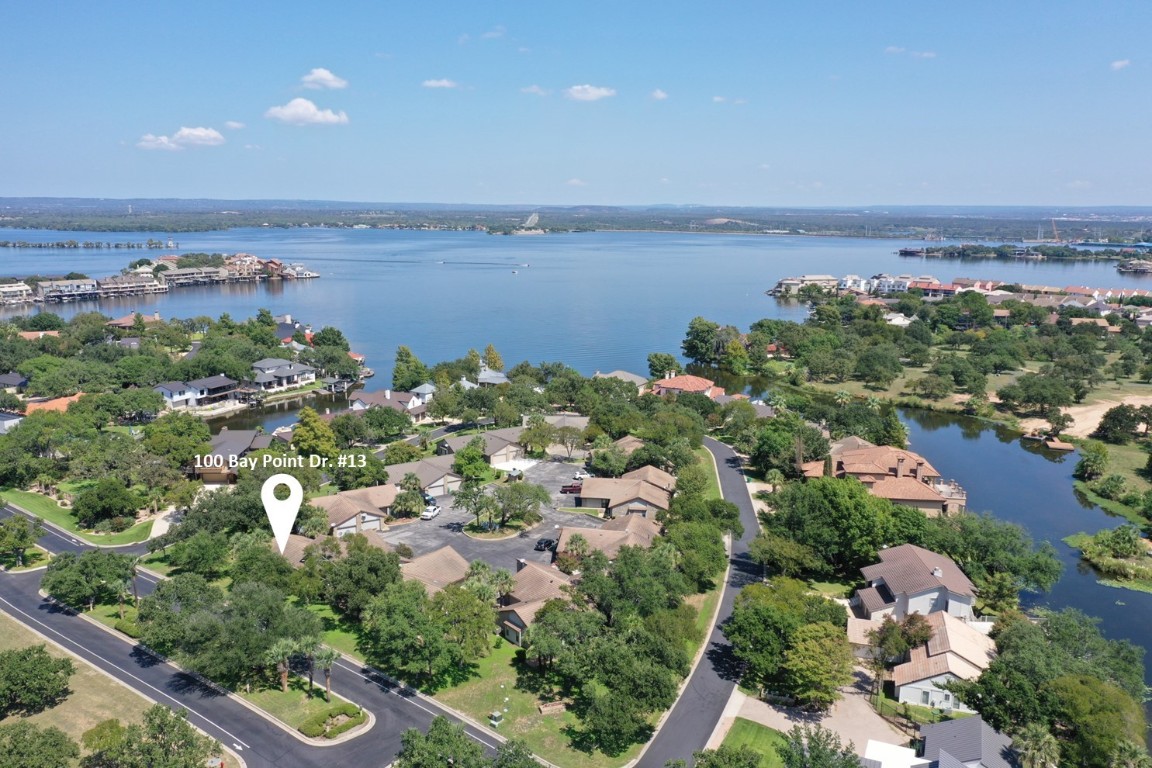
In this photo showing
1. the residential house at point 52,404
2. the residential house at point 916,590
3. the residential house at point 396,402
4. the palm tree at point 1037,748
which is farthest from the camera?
the residential house at point 396,402

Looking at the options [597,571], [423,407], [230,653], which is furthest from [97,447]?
[597,571]

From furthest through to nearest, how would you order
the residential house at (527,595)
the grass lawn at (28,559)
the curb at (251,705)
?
the grass lawn at (28,559) < the residential house at (527,595) < the curb at (251,705)

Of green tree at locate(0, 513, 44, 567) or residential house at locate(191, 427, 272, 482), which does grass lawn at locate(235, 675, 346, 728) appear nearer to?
green tree at locate(0, 513, 44, 567)

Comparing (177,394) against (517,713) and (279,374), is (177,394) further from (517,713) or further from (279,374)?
(517,713)

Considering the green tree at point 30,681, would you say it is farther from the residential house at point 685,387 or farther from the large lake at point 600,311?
the residential house at point 685,387

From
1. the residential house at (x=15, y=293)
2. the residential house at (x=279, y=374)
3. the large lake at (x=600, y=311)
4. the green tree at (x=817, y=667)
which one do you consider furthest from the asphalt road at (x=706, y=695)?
the residential house at (x=15, y=293)

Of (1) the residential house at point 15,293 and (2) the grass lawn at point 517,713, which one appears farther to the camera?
(1) the residential house at point 15,293
